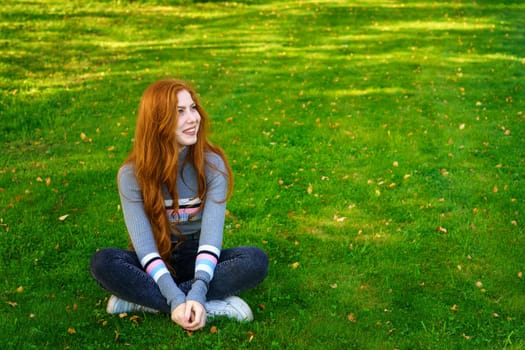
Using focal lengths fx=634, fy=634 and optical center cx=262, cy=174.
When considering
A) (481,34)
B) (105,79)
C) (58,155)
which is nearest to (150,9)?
(105,79)

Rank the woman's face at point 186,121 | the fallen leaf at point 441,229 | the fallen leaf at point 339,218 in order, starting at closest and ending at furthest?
1. the woman's face at point 186,121
2. the fallen leaf at point 441,229
3. the fallen leaf at point 339,218

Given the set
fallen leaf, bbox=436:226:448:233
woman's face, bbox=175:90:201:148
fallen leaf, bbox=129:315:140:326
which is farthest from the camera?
fallen leaf, bbox=436:226:448:233

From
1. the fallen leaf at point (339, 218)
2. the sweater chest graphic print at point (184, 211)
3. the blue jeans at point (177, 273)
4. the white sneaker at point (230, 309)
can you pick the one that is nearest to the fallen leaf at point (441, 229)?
the fallen leaf at point (339, 218)

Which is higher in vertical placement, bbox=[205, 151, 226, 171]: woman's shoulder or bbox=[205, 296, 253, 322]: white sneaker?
bbox=[205, 151, 226, 171]: woman's shoulder

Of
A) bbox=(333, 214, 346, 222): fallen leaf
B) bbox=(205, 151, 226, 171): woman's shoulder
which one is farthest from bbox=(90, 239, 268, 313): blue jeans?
bbox=(333, 214, 346, 222): fallen leaf

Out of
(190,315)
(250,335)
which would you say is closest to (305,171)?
(250,335)

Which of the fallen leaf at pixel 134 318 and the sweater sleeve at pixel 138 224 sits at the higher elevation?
the sweater sleeve at pixel 138 224

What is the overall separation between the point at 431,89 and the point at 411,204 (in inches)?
187

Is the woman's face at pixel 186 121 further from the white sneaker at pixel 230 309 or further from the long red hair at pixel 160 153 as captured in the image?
the white sneaker at pixel 230 309

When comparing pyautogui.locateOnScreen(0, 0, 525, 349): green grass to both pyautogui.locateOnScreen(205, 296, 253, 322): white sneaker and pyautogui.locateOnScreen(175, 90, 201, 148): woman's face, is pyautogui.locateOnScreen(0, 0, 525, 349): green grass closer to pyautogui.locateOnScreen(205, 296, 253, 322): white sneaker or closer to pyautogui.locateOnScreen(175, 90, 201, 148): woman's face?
pyautogui.locateOnScreen(205, 296, 253, 322): white sneaker

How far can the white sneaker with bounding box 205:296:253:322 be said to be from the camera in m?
4.50

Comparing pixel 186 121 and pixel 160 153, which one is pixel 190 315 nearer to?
pixel 160 153

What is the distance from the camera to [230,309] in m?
4.54

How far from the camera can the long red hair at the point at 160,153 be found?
436cm
